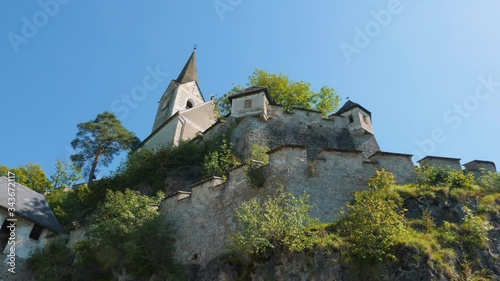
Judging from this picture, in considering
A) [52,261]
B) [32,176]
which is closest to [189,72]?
[32,176]

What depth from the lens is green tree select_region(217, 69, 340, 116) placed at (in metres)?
28.9

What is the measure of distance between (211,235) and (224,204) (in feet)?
3.95

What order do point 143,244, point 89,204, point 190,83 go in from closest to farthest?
point 143,244 → point 89,204 → point 190,83

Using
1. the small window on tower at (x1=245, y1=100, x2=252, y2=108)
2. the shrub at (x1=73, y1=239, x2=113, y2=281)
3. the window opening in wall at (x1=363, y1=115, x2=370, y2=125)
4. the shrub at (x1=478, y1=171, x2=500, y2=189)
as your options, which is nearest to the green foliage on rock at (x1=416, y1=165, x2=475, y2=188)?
the shrub at (x1=478, y1=171, x2=500, y2=189)

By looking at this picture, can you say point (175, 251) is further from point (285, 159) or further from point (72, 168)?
point (72, 168)

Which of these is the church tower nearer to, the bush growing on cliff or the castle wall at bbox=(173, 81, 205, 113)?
the castle wall at bbox=(173, 81, 205, 113)

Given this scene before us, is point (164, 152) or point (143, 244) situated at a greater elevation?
point (164, 152)

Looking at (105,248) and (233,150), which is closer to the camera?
(105,248)

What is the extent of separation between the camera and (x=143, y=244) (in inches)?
532

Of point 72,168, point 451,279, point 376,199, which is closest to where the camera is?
point 451,279

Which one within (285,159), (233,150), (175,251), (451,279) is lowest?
(451,279)

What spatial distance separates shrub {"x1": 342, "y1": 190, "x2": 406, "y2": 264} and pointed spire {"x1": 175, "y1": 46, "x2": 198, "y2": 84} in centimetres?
3147

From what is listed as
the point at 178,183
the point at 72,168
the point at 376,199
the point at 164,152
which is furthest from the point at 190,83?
the point at 376,199

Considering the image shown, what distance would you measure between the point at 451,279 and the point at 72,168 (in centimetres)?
2838
